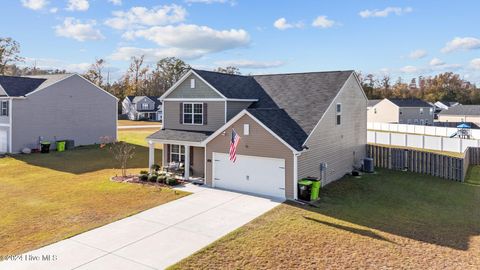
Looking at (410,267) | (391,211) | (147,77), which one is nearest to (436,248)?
(410,267)

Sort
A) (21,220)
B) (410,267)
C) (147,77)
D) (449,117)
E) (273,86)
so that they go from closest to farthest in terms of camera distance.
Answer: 1. (410,267)
2. (21,220)
3. (273,86)
4. (449,117)
5. (147,77)

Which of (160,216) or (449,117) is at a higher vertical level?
(449,117)

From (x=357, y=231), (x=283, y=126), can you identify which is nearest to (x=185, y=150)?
(x=283, y=126)

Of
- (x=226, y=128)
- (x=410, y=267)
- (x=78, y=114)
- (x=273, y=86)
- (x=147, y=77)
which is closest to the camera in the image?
(x=410, y=267)

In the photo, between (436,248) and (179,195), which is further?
(179,195)

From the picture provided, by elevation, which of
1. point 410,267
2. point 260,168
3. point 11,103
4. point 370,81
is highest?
point 370,81

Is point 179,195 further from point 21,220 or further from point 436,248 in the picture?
point 436,248

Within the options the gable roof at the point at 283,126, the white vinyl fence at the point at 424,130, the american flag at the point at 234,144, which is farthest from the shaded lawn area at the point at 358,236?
the white vinyl fence at the point at 424,130

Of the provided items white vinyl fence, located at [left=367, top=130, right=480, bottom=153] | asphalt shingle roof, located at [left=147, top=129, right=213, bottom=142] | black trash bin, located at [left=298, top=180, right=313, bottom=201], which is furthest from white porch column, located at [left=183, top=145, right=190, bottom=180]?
white vinyl fence, located at [left=367, top=130, right=480, bottom=153]
